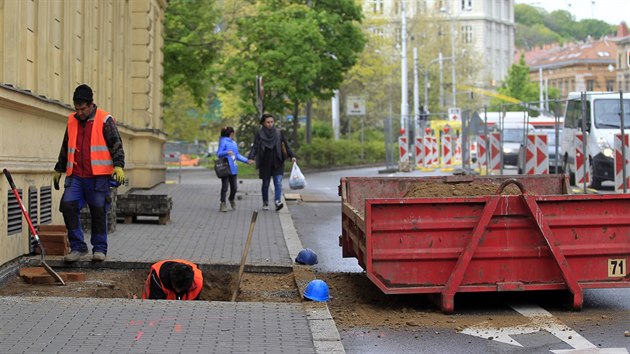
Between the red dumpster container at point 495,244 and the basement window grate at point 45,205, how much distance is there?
4677 mm

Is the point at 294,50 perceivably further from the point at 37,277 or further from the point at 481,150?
the point at 37,277

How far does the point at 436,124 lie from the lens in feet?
192

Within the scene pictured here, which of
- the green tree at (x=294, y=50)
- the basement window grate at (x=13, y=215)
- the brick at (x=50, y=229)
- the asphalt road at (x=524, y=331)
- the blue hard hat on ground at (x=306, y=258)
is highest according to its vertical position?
the green tree at (x=294, y=50)

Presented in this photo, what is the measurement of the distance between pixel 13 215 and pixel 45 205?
1621mm

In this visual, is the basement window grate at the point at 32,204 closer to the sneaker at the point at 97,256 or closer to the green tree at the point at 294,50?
the sneaker at the point at 97,256

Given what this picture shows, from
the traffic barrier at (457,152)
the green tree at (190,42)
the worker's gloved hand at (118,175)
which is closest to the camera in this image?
the worker's gloved hand at (118,175)

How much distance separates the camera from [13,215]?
1058 centimetres

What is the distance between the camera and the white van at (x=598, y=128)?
933 inches

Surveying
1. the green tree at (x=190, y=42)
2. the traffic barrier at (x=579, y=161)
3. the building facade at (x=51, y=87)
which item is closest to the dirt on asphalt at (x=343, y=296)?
the building facade at (x=51, y=87)

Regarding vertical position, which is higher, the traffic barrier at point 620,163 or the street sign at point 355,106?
the street sign at point 355,106

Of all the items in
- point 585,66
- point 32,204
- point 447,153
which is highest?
point 585,66

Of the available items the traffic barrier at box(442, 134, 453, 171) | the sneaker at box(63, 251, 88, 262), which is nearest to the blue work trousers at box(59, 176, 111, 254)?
the sneaker at box(63, 251, 88, 262)

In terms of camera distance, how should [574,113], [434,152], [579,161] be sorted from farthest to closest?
[434,152] < [574,113] < [579,161]

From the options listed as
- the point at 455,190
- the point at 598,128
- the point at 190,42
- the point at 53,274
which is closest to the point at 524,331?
the point at 455,190
